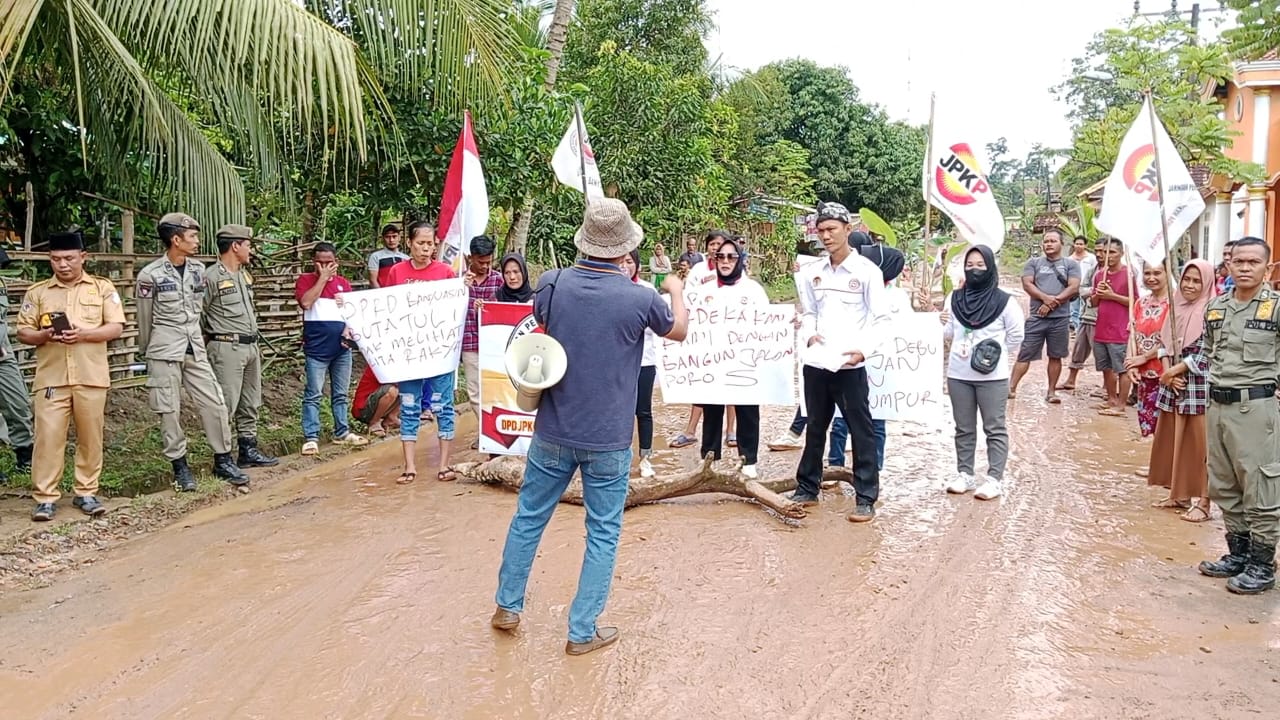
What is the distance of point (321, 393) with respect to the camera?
7.89m

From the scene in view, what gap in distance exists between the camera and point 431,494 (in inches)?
252

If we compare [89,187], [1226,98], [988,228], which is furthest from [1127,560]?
[1226,98]

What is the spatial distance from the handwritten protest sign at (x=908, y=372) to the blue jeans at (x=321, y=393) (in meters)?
4.23

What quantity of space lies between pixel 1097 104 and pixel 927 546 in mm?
40533

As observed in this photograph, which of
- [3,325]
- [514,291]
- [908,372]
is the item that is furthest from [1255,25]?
[3,325]

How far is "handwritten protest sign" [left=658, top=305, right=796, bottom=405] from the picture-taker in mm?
6523

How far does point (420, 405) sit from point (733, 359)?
2.18m

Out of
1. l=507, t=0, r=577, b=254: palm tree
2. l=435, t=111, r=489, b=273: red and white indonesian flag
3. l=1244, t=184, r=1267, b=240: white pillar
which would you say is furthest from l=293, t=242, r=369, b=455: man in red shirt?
l=1244, t=184, r=1267, b=240: white pillar

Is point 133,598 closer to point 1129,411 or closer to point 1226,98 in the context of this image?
point 1129,411

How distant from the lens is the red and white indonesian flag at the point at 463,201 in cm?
695

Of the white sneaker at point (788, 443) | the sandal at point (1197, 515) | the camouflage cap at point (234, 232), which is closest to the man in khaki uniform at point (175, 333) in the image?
the camouflage cap at point (234, 232)

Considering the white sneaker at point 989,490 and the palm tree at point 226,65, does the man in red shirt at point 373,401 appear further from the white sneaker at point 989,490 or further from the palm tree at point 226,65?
the white sneaker at point 989,490

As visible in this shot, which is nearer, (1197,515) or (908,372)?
(1197,515)

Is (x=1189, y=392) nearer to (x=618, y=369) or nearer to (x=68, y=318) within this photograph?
(x=618, y=369)
